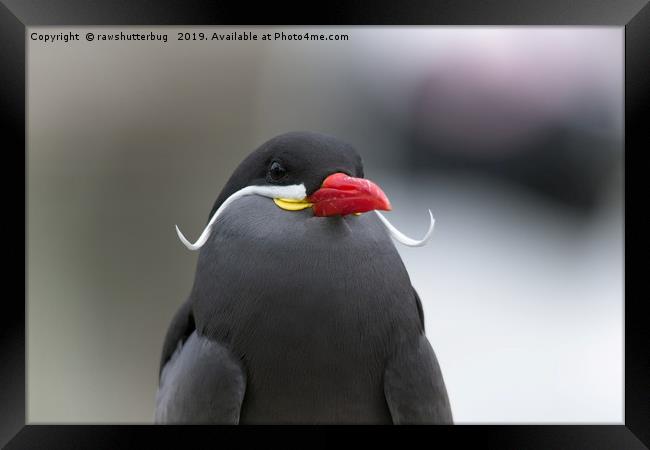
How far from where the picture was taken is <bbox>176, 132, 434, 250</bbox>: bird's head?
1987 mm

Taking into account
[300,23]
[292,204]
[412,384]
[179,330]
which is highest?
[300,23]

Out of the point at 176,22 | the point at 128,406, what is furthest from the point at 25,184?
the point at 128,406

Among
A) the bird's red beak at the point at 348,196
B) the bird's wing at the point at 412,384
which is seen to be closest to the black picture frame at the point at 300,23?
the bird's wing at the point at 412,384

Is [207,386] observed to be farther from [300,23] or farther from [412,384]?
[300,23]

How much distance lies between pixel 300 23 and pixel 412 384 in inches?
42.3

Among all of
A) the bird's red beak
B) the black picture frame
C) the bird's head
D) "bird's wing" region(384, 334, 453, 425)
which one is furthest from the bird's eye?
"bird's wing" region(384, 334, 453, 425)

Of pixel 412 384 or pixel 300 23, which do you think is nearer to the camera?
pixel 412 384

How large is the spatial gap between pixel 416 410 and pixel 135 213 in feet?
5.80

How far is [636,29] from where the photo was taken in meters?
2.28

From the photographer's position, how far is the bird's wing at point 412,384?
83.7 inches

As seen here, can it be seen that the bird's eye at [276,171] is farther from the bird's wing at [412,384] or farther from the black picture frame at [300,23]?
the bird's wing at [412,384]

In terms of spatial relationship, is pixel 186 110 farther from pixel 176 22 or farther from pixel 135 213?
pixel 176 22

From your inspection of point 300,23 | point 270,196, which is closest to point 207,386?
point 270,196

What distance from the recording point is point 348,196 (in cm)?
198
